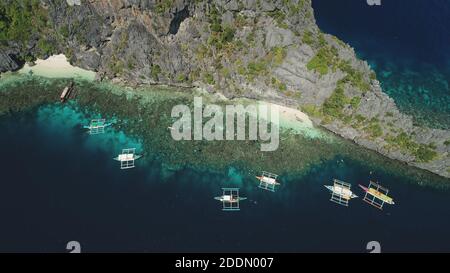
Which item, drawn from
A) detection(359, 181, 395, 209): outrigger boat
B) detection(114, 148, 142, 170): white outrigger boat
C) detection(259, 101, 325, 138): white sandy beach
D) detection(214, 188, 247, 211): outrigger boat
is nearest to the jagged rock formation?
detection(259, 101, 325, 138): white sandy beach

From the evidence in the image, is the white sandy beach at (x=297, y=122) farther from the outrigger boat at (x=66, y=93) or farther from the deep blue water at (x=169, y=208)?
the outrigger boat at (x=66, y=93)

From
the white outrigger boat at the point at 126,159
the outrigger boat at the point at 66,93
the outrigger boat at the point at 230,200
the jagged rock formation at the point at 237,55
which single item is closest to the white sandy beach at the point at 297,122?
the jagged rock formation at the point at 237,55

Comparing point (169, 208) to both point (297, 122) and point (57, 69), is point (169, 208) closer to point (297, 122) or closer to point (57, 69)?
point (297, 122)

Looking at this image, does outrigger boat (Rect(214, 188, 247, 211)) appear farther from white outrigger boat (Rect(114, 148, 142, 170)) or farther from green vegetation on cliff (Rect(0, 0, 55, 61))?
green vegetation on cliff (Rect(0, 0, 55, 61))

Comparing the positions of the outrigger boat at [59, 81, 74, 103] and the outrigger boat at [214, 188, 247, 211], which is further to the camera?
the outrigger boat at [59, 81, 74, 103]

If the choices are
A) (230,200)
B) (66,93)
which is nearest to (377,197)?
(230,200)
